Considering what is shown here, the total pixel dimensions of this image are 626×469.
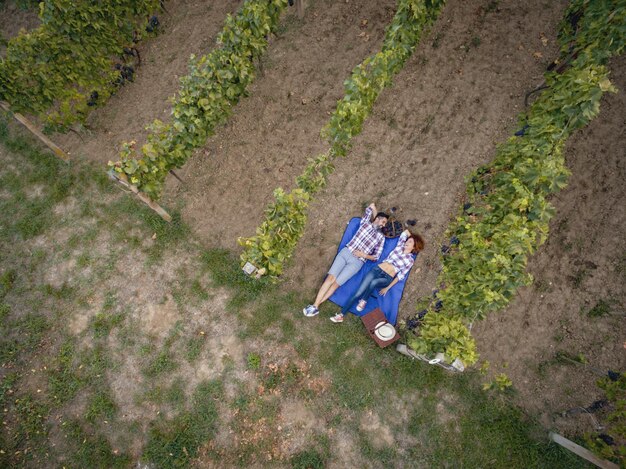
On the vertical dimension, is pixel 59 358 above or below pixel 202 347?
below

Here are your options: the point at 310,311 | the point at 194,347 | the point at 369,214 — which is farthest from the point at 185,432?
the point at 369,214

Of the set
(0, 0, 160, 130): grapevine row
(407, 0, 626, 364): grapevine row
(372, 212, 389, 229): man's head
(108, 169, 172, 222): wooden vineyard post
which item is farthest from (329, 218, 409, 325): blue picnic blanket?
(0, 0, 160, 130): grapevine row

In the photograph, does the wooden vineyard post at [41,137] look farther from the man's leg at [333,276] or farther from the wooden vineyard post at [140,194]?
the man's leg at [333,276]

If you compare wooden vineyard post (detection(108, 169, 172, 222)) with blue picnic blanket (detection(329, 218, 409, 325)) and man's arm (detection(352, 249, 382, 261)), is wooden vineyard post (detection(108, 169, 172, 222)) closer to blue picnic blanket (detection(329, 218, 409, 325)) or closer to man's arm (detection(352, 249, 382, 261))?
blue picnic blanket (detection(329, 218, 409, 325))

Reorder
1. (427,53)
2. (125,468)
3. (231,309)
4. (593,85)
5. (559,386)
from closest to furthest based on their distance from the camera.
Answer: (593,85), (125,468), (559,386), (231,309), (427,53)

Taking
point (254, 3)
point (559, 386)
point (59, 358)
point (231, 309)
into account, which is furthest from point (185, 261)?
point (559, 386)

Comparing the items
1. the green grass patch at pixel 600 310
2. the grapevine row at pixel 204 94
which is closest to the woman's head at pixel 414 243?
the green grass patch at pixel 600 310

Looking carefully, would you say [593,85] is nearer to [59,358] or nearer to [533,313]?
[533,313]
